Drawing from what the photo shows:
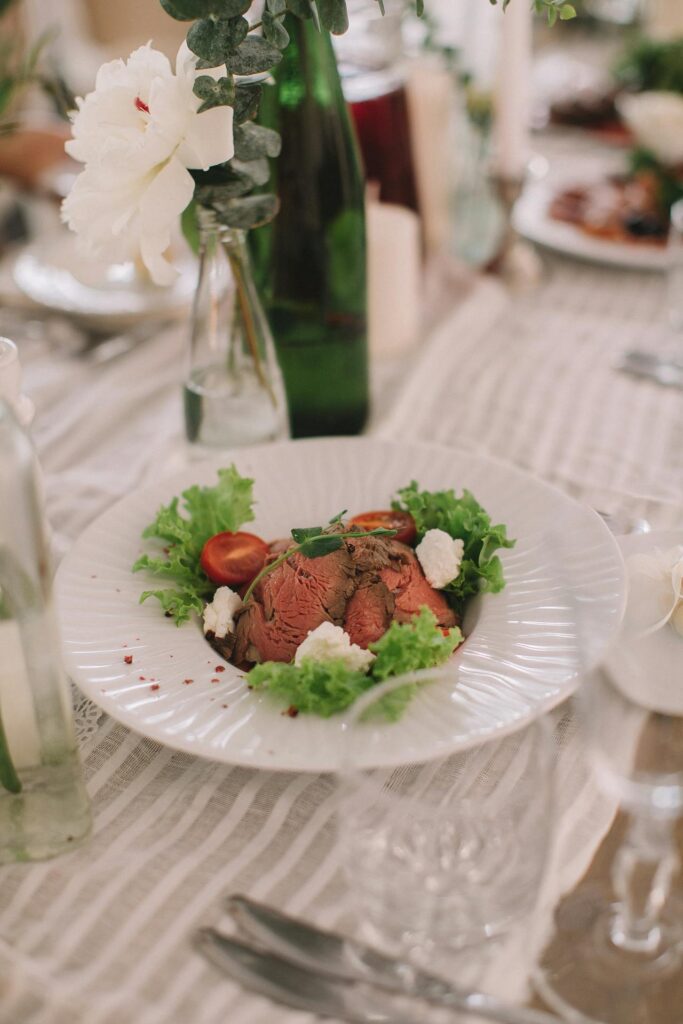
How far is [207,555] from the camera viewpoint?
0.90 metres

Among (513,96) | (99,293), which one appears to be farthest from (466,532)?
(513,96)

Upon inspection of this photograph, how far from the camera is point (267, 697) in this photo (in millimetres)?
757

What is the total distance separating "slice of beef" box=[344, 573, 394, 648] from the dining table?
4.7 inches

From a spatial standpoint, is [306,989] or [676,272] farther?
[676,272]

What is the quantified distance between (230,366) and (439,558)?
1.26 feet

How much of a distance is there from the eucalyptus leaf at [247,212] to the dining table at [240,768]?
0.97 feet

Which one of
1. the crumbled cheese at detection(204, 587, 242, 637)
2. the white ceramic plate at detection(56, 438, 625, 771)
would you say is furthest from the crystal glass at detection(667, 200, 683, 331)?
the crumbled cheese at detection(204, 587, 242, 637)

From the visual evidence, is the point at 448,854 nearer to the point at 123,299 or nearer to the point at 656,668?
the point at 656,668

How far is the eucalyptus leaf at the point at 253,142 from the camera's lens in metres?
0.91

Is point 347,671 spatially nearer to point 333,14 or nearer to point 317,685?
point 317,685

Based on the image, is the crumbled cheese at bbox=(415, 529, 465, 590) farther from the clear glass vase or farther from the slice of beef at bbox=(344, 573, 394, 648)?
the clear glass vase

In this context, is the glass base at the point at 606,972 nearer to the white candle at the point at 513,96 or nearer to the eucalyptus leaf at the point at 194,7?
the eucalyptus leaf at the point at 194,7

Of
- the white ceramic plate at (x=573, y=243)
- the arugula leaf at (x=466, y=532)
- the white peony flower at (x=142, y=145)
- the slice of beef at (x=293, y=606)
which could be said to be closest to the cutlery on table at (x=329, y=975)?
the slice of beef at (x=293, y=606)

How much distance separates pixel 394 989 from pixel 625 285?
1.39 metres
